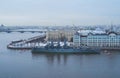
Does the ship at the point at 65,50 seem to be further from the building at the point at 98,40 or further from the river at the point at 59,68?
the building at the point at 98,40

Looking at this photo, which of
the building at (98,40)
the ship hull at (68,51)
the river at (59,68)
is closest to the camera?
the river at (59,68)

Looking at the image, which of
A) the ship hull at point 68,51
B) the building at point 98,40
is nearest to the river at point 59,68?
the ship hull at point 68,51

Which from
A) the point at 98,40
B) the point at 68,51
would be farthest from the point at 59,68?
the point at 98,40

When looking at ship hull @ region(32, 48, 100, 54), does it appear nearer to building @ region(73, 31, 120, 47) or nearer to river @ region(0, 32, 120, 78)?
river @ region(0, 32, 120, 78)

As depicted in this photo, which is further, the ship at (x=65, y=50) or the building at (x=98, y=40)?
the building at (x=98, y=40)

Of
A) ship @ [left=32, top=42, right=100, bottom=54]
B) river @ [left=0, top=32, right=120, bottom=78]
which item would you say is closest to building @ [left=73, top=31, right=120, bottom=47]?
ship @ [left=32, top=42, right=100, bottom=54]

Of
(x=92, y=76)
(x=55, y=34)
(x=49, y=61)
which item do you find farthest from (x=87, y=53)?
(x=55, y=34)

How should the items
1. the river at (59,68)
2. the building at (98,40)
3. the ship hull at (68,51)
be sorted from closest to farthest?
1. the river at (59,68)
2. the ship hull at (68,51)
3. the building at (98,40)

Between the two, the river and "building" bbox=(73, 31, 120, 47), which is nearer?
the river

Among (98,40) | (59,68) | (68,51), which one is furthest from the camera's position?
(98,40)

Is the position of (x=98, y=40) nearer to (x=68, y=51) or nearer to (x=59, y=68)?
(x=68, y=51)

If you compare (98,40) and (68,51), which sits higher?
(98,40)

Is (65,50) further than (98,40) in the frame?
No

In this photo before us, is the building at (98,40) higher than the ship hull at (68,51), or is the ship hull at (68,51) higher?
the building at (98,40)
